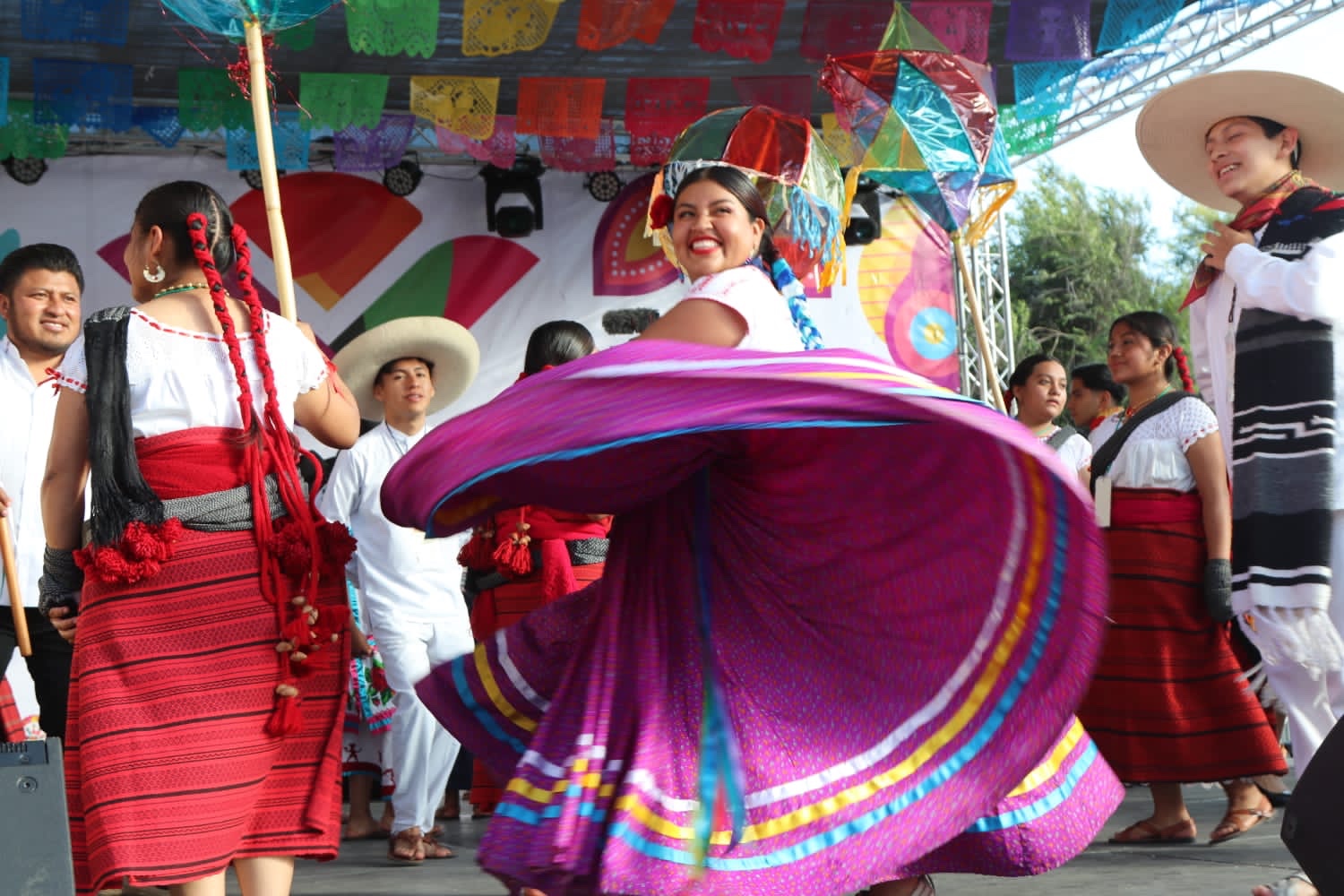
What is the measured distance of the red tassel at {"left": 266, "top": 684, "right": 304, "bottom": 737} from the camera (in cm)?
285

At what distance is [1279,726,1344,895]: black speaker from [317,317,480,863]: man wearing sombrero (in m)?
3.68

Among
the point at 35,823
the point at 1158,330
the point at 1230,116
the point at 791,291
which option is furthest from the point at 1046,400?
the point at 35,823

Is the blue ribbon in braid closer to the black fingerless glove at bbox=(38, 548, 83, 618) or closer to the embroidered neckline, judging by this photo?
the embroidered neckline

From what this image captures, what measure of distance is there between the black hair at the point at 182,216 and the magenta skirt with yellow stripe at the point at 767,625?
820 millimetres

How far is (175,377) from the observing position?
284 centimetres

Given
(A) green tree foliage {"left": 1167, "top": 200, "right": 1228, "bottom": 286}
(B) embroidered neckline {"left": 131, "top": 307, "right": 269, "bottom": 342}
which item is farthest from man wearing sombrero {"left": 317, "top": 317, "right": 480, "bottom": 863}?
(A) green tree foliage {"left": 1167, "top": 200, "right": 1228, "bottom": 286}

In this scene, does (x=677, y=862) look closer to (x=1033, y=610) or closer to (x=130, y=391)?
(x=1033, y=610)

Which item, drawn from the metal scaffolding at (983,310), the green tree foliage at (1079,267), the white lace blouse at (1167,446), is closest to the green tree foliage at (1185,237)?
the green tree foliage at (1079,267)

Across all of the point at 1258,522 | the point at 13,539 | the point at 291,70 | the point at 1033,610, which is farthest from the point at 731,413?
the point at 291,70

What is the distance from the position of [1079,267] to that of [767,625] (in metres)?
39.5

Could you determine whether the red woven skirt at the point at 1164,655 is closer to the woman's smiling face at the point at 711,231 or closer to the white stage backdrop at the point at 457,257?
the woman's smiling face at the point at 711,231

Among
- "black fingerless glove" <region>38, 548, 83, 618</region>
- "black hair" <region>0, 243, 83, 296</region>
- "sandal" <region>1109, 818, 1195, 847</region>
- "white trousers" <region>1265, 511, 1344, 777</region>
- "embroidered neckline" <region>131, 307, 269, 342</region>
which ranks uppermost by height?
"black hair" <region>0, 243, 83, 296</region>

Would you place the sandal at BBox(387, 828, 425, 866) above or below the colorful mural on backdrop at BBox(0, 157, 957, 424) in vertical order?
below

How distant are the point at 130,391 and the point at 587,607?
949mm
